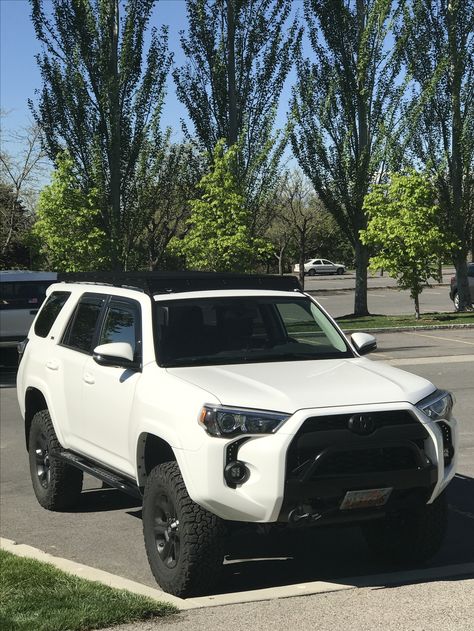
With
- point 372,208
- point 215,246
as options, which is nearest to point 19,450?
point 215,246

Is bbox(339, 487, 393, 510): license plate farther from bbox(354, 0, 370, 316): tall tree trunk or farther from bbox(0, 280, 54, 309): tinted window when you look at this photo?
bbox(354, 0, 370, 316): tall tree trunk

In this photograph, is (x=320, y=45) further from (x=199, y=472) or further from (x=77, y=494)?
(x=199, y=472)

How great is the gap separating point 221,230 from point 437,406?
72.6 feet

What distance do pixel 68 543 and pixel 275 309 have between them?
2.28 metres

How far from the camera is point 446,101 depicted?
30531mm

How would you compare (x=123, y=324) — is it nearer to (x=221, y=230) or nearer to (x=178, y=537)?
(x=178, y=537)

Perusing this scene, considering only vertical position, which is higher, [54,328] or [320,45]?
[320,45]

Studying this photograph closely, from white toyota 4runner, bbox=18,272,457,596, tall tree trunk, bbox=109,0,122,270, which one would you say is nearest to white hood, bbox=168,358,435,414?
white toyota 4runner, bbox=18,272,457,596

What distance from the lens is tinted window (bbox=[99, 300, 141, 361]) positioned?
6543 millimetres

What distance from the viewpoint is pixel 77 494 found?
7.90 metres

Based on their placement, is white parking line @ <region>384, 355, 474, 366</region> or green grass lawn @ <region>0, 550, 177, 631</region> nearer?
green grass lawn @ <region>0, 550, 177, 631</region>

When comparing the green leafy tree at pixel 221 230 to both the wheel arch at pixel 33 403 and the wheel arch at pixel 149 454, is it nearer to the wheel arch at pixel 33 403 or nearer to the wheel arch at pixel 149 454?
the wheel arch at pixel 33 403

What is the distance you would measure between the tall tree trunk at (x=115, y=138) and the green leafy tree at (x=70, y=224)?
383 mm

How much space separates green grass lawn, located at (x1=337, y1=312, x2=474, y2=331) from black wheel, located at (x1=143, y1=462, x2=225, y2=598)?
21.2 meters
